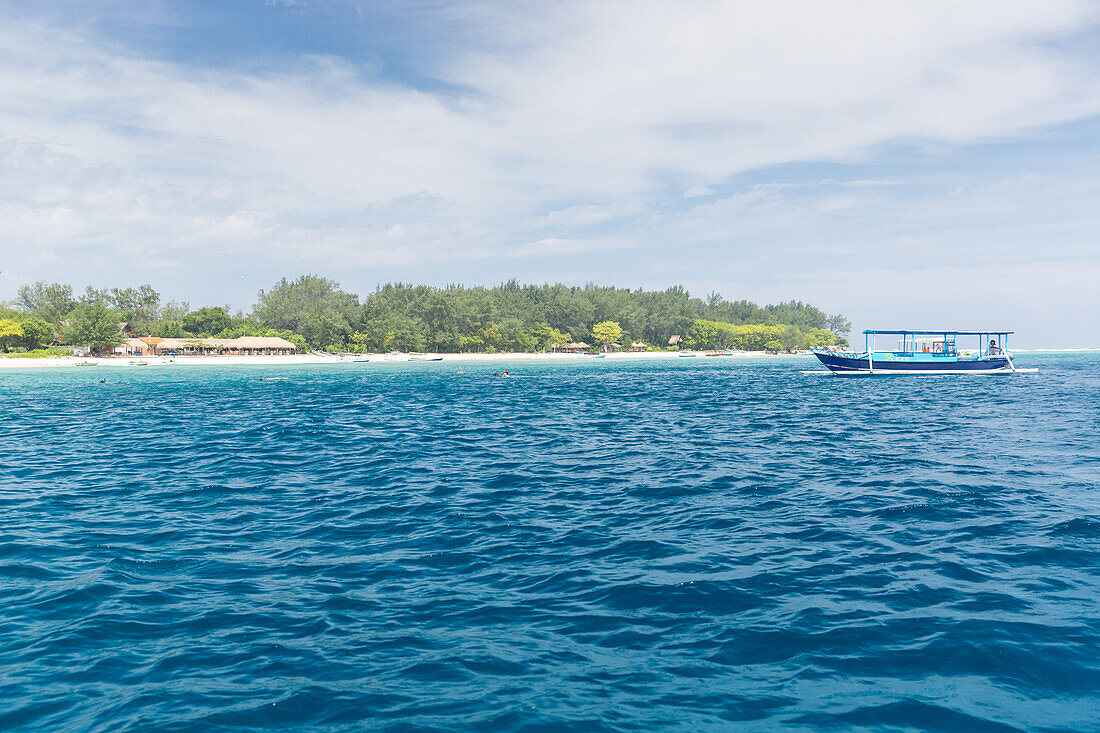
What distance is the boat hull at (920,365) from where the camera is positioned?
7931 centimetres

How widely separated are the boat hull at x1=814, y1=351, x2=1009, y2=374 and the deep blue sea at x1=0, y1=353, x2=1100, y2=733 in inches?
2401

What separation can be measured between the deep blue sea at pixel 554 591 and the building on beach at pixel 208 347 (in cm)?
13970

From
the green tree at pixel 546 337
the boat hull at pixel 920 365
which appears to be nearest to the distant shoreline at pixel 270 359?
the green tree at pixel 546 337

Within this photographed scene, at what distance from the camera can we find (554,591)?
32.9ft

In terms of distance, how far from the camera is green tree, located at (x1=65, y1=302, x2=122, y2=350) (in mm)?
131625

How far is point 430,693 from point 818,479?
14547 mm

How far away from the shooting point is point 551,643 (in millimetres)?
8219

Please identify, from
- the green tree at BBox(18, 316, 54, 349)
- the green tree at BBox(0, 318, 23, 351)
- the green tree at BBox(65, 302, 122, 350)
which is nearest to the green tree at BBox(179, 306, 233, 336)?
the green tree at BBox(65, 302, 122, 350)

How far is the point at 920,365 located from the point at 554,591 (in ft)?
271

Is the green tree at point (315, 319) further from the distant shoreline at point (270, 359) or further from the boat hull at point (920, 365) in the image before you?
the boat hull at point (920, 365)

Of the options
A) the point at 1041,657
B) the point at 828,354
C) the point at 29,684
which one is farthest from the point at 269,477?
the point at 828,354

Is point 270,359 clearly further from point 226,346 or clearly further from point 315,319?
point 315,319

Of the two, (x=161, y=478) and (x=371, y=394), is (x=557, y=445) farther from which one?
(x=371, y=394)

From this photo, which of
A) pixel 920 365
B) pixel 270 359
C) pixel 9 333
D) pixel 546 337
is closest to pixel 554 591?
pixel 920 365
